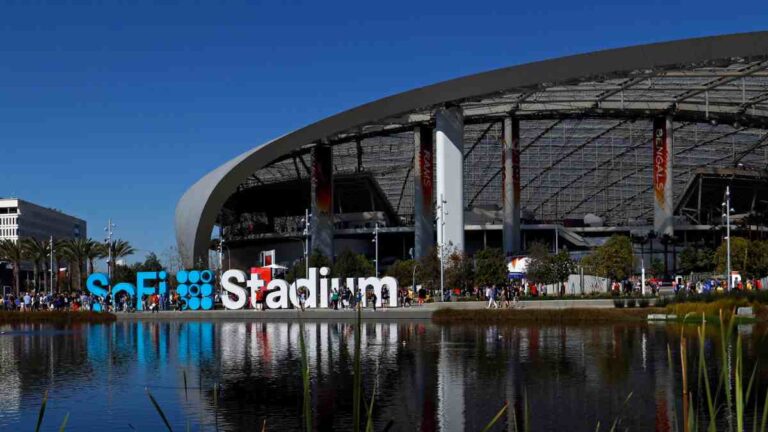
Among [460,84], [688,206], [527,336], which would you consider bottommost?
[527,336]

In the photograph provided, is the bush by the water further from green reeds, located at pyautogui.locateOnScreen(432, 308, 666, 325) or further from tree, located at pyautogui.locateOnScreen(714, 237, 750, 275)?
tree, located at pyautogui.locateOnScreen(714, 237, 750, 275)

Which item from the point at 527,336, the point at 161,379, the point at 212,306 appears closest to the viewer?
the point at 161,379

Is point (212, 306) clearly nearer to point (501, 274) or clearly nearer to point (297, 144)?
point (501, 274)

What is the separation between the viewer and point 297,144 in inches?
3248

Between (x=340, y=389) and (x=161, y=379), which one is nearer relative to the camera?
(x=340, y=389)

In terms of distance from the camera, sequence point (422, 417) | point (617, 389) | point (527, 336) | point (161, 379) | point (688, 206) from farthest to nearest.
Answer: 1. point (688, 206)
2. point (527, 336)
3. point (161, 379)
4. point (617, 389)
5. point (422, 417)

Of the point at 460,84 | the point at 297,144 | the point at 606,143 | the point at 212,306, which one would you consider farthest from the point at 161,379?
the point at 606,143

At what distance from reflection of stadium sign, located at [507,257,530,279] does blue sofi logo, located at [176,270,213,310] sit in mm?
21536

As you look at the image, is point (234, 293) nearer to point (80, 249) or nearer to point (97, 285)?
point (97, 285)

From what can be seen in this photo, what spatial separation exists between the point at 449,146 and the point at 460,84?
609cm

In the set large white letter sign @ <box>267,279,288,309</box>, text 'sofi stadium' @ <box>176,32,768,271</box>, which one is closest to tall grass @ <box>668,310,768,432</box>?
large white letter sign @ <box>267,279,288,309</box>

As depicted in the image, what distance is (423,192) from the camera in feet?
276

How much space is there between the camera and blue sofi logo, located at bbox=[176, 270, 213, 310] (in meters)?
59.4

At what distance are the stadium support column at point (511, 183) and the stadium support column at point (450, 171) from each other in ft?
25.1
